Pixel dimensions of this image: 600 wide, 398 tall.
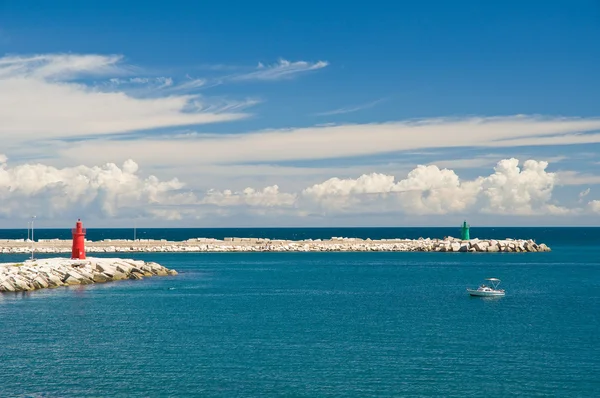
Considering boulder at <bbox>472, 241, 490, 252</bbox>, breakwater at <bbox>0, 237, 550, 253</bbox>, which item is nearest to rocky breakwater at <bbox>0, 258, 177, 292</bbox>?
breakwater at <bbox>0, 237, 550, 253</bbox>

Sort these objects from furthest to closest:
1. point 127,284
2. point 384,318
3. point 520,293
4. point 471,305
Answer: point 127,284
point 520,293
point 471,305
point 384,318

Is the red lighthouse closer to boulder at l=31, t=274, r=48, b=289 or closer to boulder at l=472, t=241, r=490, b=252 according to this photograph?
boulder at l=31, t=274, r=48, b=289

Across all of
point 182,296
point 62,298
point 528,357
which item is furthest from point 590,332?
point 62,298

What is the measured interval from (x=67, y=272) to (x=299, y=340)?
146ft

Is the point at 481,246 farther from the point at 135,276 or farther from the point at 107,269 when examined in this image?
the point at 107,269

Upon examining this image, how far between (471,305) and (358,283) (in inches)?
922

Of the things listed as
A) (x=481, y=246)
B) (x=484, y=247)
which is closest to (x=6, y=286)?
(x=481, y=246)

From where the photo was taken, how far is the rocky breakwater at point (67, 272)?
75188 millimetres

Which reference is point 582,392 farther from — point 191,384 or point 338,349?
point 191,384

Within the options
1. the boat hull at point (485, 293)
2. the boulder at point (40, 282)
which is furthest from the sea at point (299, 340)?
the boulder at point (40, 282)

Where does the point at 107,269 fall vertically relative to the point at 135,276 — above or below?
above

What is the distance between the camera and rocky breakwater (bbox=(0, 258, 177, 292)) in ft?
247

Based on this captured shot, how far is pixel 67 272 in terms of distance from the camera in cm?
8300

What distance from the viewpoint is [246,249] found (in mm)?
163875
